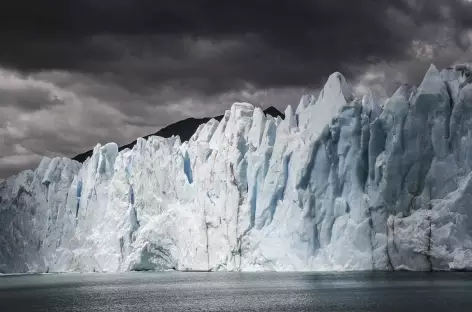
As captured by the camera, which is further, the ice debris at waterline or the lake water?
the ice debris at waterline

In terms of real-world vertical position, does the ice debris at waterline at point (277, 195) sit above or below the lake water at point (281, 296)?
above

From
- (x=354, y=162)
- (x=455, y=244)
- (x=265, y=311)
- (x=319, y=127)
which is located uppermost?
(x=319, y=127)

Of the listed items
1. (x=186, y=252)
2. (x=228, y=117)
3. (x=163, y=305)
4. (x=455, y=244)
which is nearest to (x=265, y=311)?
(x=163, y=305)

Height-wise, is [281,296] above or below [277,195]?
below

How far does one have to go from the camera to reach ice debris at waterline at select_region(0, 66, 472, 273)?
51094 millimetres

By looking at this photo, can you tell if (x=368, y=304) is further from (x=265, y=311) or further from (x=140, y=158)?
(x=140, y=158)

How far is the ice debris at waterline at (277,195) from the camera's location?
2012 inches

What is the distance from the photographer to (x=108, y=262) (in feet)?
251

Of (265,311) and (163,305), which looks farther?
(163,305)

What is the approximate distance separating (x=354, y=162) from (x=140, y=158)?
100 feet

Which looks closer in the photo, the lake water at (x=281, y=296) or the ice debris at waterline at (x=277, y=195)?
the lake water at (x=281, y=296)

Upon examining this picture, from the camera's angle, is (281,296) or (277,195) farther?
(277,195)

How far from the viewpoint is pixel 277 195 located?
202 ft

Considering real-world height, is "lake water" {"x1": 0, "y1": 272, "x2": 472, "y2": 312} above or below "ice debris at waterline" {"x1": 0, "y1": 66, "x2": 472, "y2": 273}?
below
